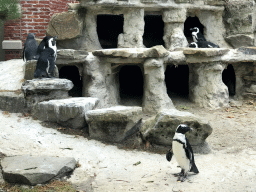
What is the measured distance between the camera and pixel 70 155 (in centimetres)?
455

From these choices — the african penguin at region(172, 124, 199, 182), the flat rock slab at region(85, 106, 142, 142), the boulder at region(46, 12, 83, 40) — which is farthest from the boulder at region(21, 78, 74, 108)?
the african penguin at region(172, 124, 199, 182)

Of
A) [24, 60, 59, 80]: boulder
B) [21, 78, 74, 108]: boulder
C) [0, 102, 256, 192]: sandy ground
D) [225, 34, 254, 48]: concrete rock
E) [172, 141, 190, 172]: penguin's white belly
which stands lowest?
[0, 102, 256, 192]: sandy ground

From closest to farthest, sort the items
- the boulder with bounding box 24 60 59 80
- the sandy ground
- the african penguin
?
the sandy ground → the african penguin → the boulder with bounding box 24 60 59 80

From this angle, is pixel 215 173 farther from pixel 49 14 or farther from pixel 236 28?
pixel 49 14

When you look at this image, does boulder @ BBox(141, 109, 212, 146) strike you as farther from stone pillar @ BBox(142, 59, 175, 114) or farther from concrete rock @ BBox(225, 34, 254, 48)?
concrete rock @ BBox(225, 34, 254, 48)

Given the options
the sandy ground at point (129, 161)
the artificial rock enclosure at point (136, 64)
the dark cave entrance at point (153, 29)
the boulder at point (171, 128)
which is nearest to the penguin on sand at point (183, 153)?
the sandy ground at point (129, 161)

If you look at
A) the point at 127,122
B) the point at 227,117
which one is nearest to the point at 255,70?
the point at 227,117

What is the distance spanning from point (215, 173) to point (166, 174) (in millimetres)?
644

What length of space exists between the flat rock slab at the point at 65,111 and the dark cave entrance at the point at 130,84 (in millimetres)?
3143

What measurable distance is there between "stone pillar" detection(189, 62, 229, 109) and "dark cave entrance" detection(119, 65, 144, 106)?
1.64 meters

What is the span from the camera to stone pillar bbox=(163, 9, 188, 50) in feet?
27.5

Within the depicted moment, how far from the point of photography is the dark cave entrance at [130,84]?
28.7ft

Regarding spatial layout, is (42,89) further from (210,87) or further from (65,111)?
(210,87)

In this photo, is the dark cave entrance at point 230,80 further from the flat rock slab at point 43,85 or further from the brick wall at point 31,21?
the brick wall at point 31,21
